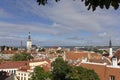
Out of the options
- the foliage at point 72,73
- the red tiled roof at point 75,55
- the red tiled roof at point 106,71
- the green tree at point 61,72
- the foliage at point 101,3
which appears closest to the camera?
the foliage at point 101,3

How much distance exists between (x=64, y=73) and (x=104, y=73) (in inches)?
187

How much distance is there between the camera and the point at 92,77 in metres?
27.0

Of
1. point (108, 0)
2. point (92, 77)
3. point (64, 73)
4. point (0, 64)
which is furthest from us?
point (0, 64)

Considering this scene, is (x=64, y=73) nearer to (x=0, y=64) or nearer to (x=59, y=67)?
(x=59, y=67)

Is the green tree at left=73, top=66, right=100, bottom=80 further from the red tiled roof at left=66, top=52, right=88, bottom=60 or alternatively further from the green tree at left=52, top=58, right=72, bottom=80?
the red tiled roof at left=66, top=52, right=88, bottom=60

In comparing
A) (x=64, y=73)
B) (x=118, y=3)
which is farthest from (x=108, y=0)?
(x=64, y=73)

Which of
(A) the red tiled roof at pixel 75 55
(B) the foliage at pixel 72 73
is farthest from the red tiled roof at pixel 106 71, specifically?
(A) the red tiled roof at pixel 75 55

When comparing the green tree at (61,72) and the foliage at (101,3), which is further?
the green tree at (61,72)

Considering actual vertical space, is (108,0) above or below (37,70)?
above

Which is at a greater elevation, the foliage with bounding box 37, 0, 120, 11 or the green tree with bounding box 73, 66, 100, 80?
the foliage with bounding box 37, 0, 120, 11

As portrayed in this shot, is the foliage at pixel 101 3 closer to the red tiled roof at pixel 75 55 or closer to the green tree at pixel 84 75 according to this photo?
the green tree at pixel 84 75

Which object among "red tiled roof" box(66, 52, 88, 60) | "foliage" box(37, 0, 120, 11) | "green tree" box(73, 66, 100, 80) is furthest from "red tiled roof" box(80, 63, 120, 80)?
"red tiled roof" box(66, 52, 88, 60)

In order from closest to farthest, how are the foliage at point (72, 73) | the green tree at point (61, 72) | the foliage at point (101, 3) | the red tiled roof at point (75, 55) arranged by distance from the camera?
the foliage at point (101, 3), the foliage at point (72, 73), the green tree at point (61, 72), the red tiled roof at point (75, 55)

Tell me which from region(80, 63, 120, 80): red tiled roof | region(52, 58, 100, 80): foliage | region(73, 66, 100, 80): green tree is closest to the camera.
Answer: region(73, 66, 100, 80): green tree
